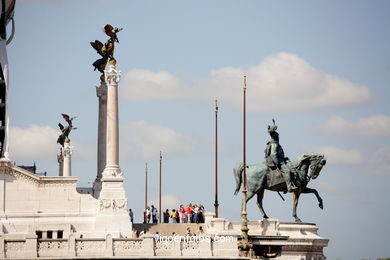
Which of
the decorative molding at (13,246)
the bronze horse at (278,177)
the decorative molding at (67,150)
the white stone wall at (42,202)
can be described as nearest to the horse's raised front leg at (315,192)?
the bronze horse at (278,177)

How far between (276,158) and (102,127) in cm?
1066

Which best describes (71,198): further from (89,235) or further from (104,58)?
(104,58)

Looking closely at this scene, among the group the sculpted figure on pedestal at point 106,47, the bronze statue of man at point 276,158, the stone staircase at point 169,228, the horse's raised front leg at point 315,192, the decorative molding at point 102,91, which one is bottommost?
the stone staircase at point 169,228

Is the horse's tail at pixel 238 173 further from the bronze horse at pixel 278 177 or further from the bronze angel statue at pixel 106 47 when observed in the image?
the bronze angel statue at pixel 106 47

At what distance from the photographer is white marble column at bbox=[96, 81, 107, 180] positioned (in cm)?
9988

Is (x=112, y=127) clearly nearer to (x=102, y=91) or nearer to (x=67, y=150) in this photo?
(x=102, y=91)

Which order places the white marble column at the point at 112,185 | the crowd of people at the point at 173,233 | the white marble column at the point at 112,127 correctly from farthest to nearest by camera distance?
the white marble column at the point at 112,127
the white marble column at the point at 112,185
the crowd of people at the point at 173,233

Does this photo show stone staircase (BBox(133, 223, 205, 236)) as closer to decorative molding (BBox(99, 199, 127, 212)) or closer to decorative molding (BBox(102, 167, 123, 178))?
decorative molding (BBox(99, 199, 127, 212))

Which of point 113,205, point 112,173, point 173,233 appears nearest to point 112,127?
point 112,173

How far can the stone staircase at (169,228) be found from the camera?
305 ft

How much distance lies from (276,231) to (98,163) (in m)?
12.3

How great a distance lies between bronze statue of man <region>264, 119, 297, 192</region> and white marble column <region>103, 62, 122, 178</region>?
10559mm

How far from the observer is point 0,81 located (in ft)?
391

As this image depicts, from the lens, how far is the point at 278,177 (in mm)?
100000
